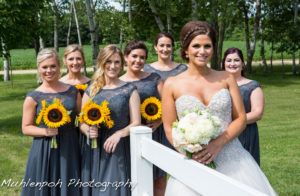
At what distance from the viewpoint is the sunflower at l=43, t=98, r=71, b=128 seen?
4.33 m

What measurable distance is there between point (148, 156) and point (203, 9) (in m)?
23.2

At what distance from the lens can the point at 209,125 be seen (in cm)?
288

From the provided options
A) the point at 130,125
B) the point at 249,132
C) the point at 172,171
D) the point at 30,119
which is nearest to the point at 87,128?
the point at 130,125

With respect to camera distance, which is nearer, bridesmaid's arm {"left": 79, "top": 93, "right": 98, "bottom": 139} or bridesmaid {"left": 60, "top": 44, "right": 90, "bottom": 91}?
bridesmaid's arm {"left": 79, "top": 93, "right": 98, "bottom": 139}

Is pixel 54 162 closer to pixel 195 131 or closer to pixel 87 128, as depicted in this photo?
pixel 87 128

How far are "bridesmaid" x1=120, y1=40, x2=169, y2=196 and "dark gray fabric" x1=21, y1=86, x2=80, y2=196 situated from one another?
1060 mm

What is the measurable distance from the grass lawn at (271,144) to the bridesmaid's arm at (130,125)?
323cm

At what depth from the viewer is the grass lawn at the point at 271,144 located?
7203 millimetres

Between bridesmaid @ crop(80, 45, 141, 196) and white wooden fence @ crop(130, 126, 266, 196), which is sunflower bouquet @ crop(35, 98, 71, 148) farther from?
white wooden fence @ crop(130, 126, 266, 196)

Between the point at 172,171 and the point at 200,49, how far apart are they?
3.60 feet

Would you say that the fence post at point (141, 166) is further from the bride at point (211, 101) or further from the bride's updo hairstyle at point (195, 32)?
the bride's updo hairstyle at point (195, 32)

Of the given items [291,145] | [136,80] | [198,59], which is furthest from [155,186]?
[291,145]

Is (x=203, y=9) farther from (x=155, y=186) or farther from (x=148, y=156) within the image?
(x=148, y=156)

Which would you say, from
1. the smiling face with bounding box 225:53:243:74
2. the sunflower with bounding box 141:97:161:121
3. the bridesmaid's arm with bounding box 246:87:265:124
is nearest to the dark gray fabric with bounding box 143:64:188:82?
the sunflower with bounding box 141:97:161:121
